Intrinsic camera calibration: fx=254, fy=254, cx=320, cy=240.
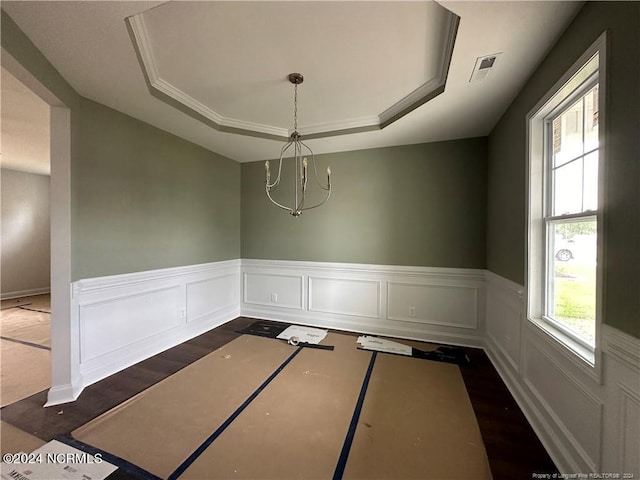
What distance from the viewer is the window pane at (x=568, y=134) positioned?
4.90 ft

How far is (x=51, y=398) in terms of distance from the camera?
2031mm

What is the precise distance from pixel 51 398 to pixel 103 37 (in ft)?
8.81

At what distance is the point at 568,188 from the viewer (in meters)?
1.61

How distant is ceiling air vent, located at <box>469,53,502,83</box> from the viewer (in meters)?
1.66

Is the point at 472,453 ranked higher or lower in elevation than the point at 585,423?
lower

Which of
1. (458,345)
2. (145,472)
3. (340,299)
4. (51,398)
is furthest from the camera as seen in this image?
(340,299)

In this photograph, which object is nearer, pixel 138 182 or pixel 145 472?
pixel 145 472

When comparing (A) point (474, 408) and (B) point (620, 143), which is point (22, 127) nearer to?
(B) point (620, 143)

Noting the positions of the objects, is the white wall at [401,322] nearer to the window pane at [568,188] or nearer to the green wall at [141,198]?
the green wall at [141,198]

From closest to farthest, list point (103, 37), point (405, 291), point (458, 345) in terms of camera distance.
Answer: point (103, 37) < point (458, 345) < point (405, 291)

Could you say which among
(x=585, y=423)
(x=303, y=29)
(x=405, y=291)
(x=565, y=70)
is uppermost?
(x=303, y=29)

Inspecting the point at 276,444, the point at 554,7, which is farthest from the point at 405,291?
the point at 554,7

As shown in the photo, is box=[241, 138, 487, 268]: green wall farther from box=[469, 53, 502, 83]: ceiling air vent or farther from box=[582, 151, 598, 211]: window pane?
box=[582, 151, 598, 211]: window pane

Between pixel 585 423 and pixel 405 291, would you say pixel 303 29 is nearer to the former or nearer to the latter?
pixel 585 423
